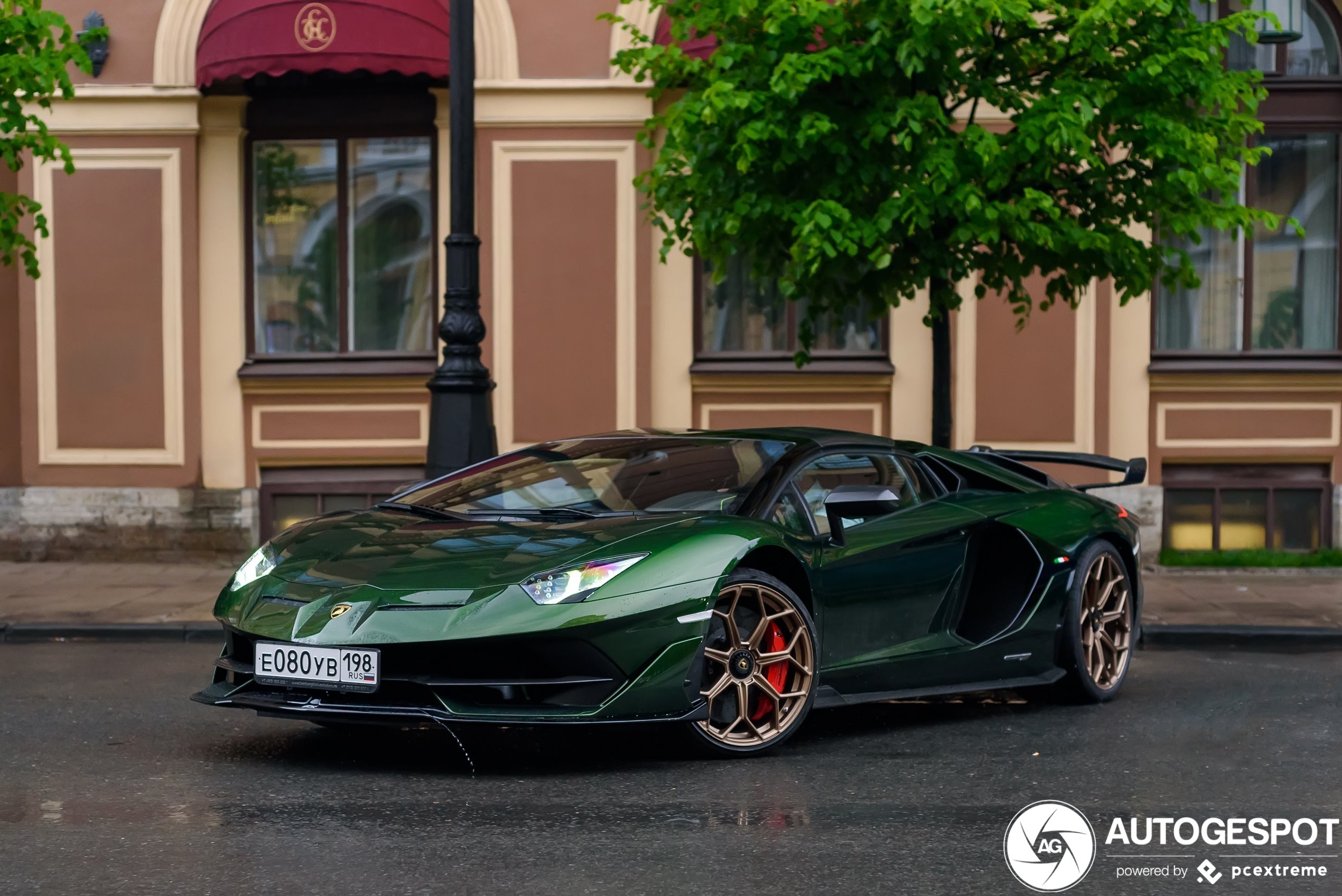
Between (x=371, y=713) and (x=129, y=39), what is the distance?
10657 mm

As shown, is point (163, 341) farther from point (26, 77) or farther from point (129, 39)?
point (26, 77)

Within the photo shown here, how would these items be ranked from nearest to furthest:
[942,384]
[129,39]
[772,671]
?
[772,671]
[942,384]
[129,39]

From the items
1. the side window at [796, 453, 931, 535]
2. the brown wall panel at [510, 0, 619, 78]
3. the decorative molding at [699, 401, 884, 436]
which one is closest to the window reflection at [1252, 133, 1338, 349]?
the decorative molding at [699, 401, 884, 436]

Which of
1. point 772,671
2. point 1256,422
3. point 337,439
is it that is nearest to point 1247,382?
point 1256,422

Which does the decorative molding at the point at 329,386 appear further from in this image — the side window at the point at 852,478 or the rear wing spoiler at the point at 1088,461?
the side window at the point at 852,478

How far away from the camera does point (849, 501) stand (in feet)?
21.6

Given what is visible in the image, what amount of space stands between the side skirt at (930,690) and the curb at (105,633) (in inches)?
201

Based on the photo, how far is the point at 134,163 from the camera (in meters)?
14.7

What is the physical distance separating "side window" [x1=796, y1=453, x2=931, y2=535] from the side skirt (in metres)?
0.63

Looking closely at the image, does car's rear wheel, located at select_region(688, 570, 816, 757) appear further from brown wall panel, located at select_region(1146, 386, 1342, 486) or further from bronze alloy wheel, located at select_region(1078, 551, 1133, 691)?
brown wall panel, located at select_region(1146, 386, 1342, 486)

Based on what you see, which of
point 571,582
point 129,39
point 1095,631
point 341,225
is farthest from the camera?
point 341,225

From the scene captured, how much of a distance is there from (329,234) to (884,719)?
9642mm

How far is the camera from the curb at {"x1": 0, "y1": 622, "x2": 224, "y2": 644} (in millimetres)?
10430
